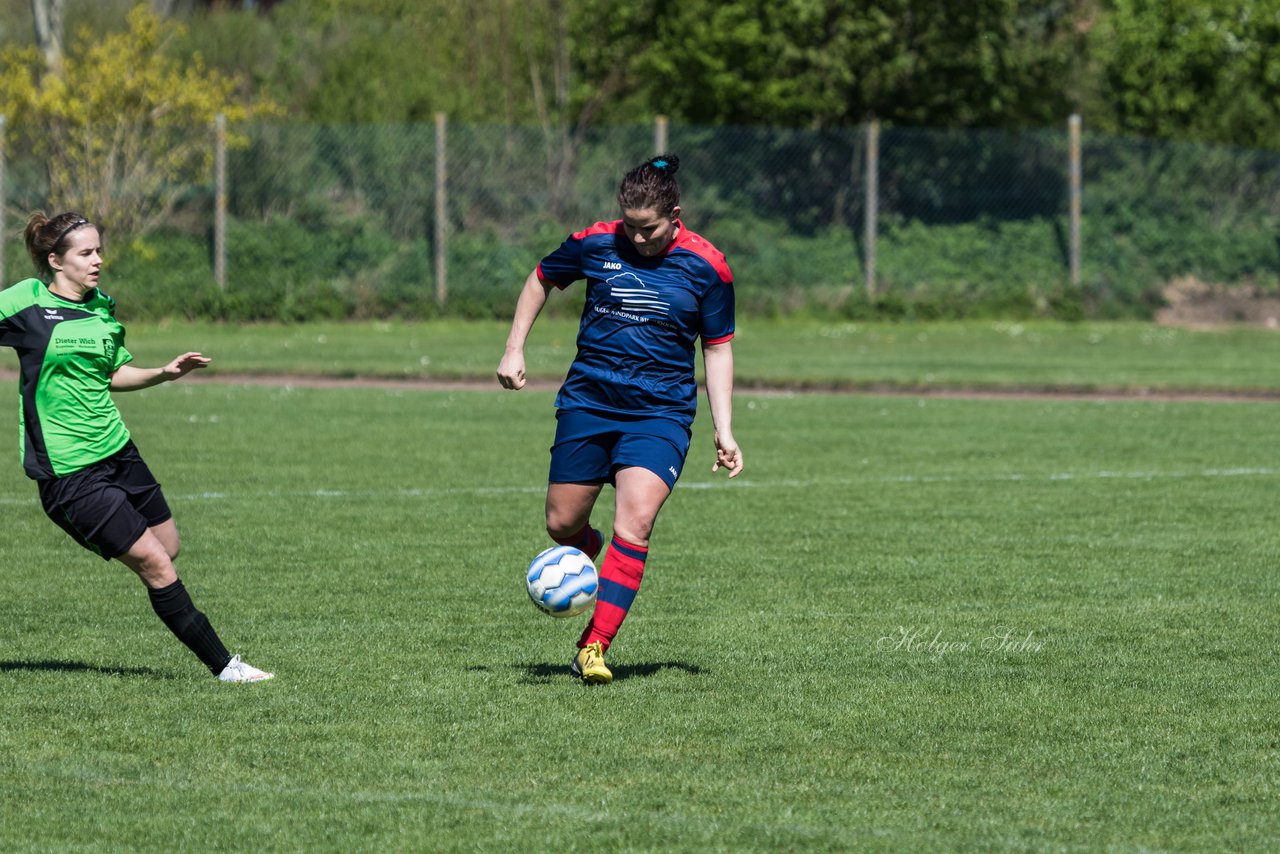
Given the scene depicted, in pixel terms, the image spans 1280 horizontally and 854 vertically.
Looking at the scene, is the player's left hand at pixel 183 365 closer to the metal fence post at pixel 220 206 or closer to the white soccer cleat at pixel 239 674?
the white soccer cleat at pixel 239 674

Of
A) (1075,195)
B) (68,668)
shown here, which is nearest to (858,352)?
(1075,195)

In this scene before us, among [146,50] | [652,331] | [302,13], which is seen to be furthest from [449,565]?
[302,13]

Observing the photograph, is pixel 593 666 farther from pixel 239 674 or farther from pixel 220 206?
pixel 220 206

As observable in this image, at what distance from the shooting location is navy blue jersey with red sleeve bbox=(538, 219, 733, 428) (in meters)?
7.09

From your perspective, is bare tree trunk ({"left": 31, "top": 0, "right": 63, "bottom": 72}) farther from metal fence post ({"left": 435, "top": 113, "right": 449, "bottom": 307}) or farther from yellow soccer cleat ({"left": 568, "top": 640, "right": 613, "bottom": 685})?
yellow soccer cleat ({"left": 568, "top": 640, "right": 613, "bottom": 685})

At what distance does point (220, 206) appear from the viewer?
26797 mm

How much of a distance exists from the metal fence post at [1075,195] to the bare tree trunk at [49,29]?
15.5 m

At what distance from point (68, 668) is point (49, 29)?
967 inches

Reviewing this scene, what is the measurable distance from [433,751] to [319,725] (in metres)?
0.52

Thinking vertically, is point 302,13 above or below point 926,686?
above

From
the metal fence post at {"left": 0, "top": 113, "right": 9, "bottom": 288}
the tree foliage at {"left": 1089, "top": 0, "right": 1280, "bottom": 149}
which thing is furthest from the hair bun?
the tree foliage at {"left": 1089, "top": 0, "right": 1280, "bottom": 149}

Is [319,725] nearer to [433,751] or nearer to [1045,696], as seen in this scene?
[433,751]

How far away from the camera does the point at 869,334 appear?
2752 cm

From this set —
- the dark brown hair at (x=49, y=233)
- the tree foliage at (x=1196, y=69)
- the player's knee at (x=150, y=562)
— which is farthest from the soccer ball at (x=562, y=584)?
the tree foliage at (x=1196, y=69)
